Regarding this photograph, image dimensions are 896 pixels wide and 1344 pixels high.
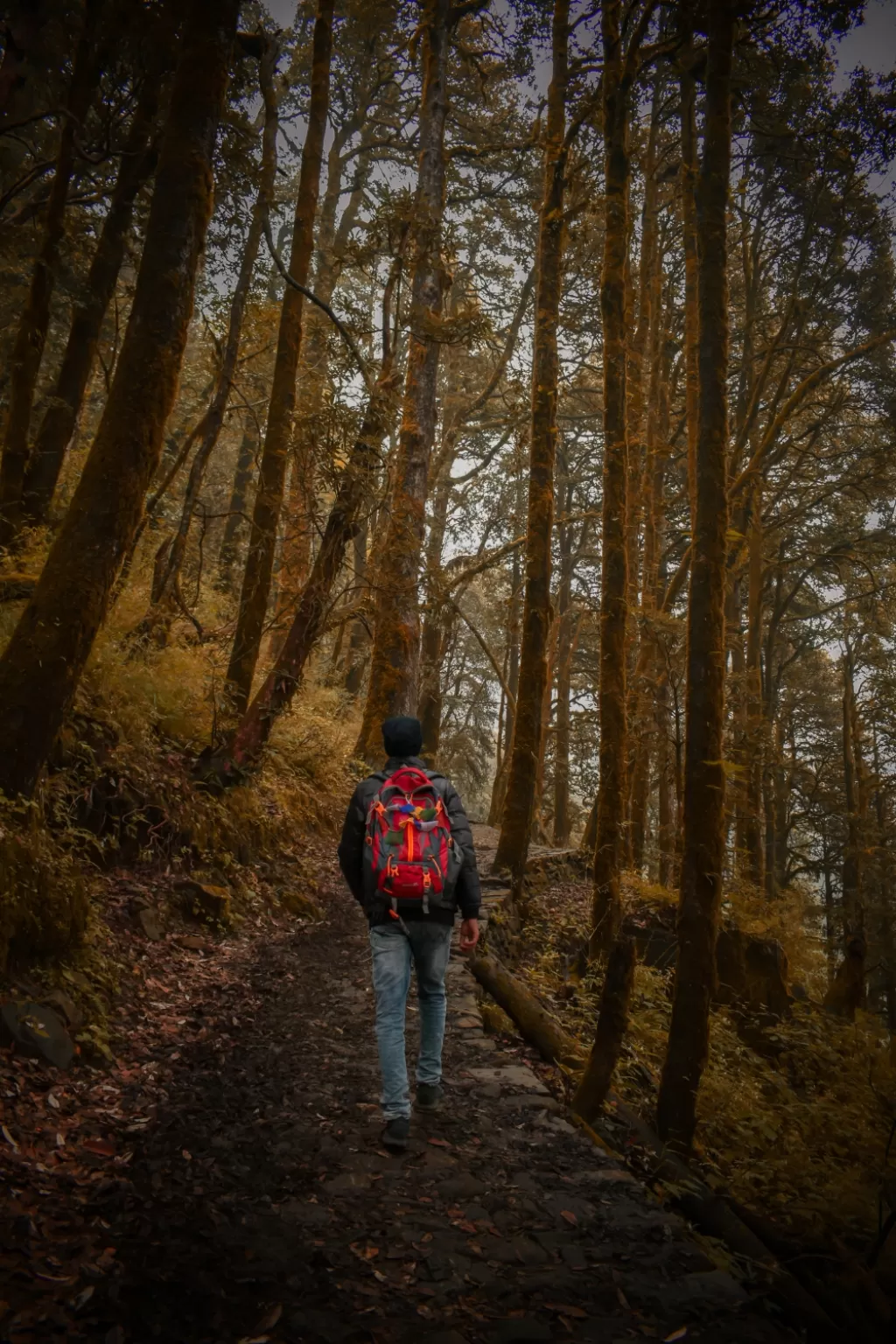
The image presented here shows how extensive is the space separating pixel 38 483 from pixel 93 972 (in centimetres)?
647

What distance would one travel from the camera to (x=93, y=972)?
183 inches

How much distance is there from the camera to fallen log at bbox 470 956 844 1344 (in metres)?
3.08

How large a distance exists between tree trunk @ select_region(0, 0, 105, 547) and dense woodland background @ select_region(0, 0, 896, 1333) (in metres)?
0.04

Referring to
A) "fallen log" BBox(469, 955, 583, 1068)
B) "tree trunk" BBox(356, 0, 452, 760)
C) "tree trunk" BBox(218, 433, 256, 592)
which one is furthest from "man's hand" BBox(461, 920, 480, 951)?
"tree trunk" BBox(218, 433, 256, 592)

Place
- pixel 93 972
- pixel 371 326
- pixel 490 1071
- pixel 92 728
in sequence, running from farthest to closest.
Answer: pixel 371 326
pixel 92 728
pixel 490 1071
pixel 93 972

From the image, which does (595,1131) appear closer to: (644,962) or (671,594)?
(644,962)

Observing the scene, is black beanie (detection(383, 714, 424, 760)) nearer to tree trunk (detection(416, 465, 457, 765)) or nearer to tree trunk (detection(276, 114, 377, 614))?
tree trunk (detection(276, 114, 377, 614))

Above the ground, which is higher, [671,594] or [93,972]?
[671,594]

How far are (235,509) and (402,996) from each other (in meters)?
16.3

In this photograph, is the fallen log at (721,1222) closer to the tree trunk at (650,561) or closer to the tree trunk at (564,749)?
the tree trunk at (650,561)

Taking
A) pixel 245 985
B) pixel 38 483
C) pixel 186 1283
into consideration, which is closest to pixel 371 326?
pixel 38 483

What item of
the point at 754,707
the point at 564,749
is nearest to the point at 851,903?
the point at 754,707

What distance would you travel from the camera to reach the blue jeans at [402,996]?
3.89 meters

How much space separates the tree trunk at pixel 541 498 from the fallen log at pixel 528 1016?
3519 millimetres
